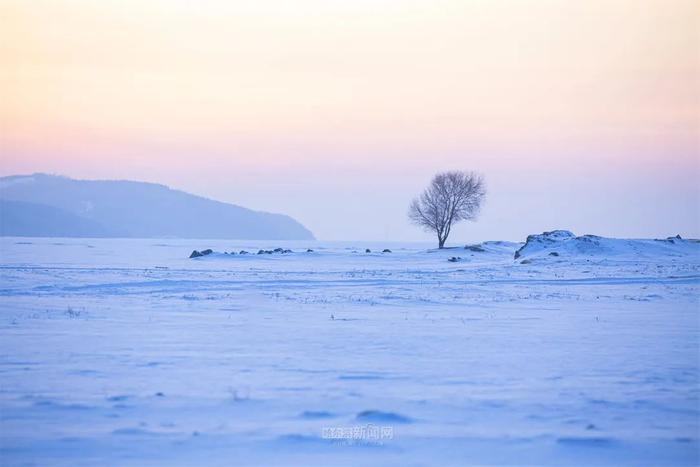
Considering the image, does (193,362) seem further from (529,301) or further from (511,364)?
(529,301)

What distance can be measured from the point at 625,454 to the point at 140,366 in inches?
293

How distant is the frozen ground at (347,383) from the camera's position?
21.7 ft

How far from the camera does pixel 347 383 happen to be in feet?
29.8

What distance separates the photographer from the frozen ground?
663cm

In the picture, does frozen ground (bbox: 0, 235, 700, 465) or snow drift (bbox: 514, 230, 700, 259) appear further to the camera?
snow drift (bbox: 514, 230, 700, 259)

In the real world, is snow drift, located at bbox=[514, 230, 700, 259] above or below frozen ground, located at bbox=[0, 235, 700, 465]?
above

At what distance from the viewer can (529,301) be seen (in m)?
21.3
